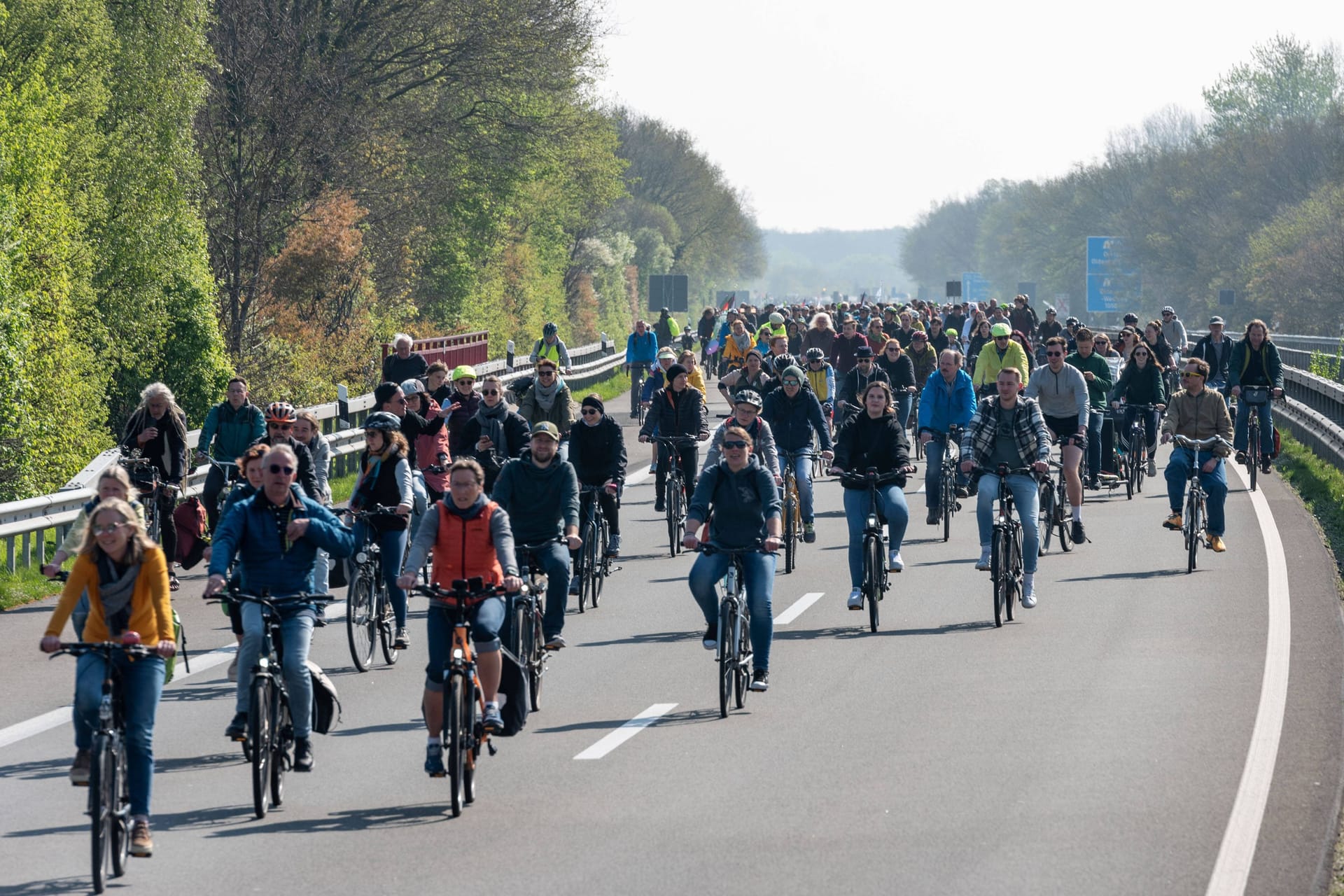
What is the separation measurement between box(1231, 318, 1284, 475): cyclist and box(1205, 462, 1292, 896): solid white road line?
707 cm

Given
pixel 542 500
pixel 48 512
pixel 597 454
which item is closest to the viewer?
pixel 542 500

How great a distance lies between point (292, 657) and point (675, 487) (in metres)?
10.2

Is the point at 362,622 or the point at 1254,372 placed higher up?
the point at 1254,372

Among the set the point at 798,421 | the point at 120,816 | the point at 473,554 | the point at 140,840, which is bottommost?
the point at 140,840

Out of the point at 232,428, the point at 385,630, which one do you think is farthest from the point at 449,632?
the point at 232,428

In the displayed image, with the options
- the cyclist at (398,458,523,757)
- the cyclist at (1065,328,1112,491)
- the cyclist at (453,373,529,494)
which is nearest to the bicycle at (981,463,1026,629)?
the cyclist at (453,373,529,494)

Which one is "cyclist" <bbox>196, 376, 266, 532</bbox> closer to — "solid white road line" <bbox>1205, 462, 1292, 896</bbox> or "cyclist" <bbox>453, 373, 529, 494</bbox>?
"cyclist" <bbox>453, 373, 529, 494</bbox>

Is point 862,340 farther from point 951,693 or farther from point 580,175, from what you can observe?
point 580,175

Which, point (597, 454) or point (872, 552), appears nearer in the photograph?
point (872, 552)

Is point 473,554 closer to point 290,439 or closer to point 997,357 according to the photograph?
point 290,439

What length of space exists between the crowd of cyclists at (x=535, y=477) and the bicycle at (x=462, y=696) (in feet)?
0.26

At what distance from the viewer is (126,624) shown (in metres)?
8.54

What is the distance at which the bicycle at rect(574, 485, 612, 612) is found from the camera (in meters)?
16.5

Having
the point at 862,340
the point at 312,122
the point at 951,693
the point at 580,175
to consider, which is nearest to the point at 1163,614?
the point at 951,693
